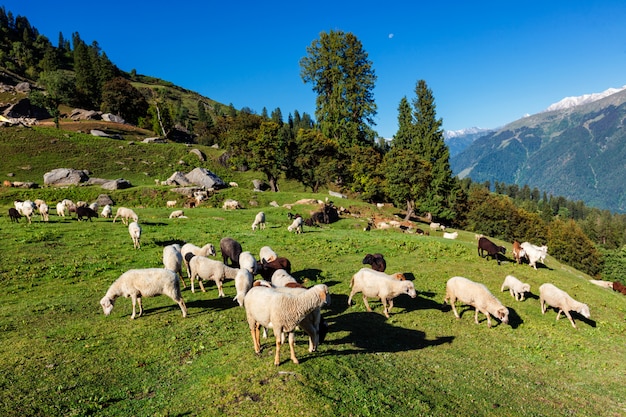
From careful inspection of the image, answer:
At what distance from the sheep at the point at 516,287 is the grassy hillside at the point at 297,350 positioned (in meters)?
0.70

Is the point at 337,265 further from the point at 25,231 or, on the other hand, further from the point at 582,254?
the point at 582,254

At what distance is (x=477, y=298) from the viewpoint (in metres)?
15.8

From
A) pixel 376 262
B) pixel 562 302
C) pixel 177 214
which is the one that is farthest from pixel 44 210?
pixel 562 302

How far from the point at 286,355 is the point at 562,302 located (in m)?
16.0

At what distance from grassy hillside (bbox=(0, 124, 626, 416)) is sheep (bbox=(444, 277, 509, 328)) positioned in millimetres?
704

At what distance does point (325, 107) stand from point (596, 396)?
259 ft

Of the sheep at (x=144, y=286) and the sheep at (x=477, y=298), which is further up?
the sheep at (x=144, y=286)

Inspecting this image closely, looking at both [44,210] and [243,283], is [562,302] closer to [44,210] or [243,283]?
[243,283]

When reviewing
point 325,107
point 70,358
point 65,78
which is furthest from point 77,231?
point 65,78

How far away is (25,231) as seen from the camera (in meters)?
25.9

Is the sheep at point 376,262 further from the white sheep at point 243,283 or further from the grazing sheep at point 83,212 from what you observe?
the grazing sheep at point 83,212

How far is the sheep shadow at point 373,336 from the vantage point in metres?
11.6

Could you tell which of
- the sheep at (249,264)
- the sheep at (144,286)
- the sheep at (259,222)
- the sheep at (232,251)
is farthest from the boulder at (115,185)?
the sheep at (144,286)

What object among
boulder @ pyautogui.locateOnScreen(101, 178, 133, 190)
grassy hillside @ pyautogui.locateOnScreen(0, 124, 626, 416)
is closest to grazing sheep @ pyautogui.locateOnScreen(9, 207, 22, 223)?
grassy hillside @ pyautogui.locateOnScreen(0, 124, 626, 416)
